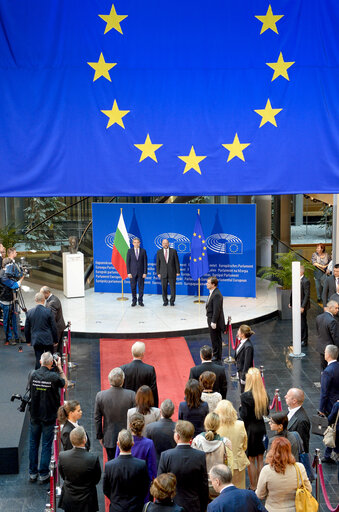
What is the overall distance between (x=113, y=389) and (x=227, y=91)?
3797 millimetres

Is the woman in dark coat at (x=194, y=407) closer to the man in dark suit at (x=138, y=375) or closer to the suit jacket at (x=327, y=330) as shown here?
the man in dark suit at (x=138, y=375)

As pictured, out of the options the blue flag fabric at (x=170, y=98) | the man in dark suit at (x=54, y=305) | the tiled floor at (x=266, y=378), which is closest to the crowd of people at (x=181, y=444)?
the tiled floor at (x=266, y=378)

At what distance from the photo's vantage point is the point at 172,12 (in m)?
4.40

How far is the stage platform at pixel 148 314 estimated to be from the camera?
564 inches

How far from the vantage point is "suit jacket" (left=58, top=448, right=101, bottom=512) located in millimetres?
5914

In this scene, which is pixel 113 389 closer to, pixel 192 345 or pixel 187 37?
pixel 187 37

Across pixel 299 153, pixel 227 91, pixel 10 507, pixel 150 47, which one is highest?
pixel 150 47

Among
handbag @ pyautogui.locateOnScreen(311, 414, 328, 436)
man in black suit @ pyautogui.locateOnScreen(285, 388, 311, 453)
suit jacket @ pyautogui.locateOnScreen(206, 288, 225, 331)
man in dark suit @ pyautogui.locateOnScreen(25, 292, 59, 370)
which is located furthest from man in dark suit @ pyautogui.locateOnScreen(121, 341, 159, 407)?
suit jacket @ pyautogui.locateOnScreen(206, 288, 225, 331)

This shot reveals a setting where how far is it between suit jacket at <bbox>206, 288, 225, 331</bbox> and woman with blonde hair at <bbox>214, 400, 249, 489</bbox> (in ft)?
16.7

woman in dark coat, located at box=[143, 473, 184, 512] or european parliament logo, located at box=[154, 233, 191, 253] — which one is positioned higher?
european parliament logo, located at box=[154, 233, 191, 253]

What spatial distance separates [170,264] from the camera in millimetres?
16359

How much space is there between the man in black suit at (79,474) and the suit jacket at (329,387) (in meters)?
3.43

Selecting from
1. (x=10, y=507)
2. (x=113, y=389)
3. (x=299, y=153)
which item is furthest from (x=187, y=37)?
(x=10, y=507)

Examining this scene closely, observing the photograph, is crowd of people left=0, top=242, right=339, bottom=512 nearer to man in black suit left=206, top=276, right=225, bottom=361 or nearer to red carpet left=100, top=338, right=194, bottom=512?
red carpet left=100, top=338, right=194, bottom=512
